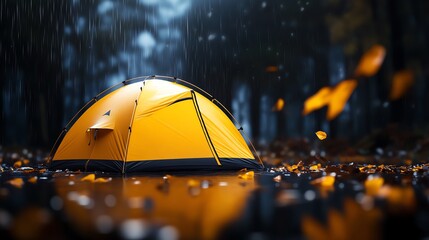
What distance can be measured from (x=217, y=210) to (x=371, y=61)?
57.3ft

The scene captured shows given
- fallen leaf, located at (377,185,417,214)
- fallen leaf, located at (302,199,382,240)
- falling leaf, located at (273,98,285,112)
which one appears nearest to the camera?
fallen leaf, located at (302,199,382,240)

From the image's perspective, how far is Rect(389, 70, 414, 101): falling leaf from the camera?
15.4m

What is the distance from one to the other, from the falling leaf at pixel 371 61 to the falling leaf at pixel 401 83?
978mm

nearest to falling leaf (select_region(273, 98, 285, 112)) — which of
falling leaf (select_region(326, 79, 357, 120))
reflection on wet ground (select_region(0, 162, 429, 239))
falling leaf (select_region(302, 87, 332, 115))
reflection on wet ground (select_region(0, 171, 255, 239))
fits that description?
falling leaf (select_region(302, 87, 332, 115))

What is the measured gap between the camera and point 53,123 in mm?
23328

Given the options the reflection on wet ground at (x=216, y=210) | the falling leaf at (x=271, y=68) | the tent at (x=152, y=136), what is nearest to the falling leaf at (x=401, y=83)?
the falling leaf at (x=271, y=68)

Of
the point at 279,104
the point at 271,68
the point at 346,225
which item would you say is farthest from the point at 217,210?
the point at 279,104

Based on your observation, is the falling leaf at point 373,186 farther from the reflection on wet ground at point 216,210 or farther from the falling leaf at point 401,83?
the falling leaf at point 401,83

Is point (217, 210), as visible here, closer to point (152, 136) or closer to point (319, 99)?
point (152, 136)

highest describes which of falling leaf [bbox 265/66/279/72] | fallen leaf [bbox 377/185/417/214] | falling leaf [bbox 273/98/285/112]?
falling leaf [bbox 265/66/279/72]

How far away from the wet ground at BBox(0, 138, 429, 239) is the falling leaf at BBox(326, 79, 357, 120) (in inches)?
618

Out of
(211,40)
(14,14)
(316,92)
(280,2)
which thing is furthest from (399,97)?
(14,14)

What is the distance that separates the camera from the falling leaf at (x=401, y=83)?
15.4 metres

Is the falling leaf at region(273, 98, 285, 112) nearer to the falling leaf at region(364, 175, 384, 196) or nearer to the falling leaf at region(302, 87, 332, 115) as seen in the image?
the falling leaf at region(302, 87, 332, 115)
